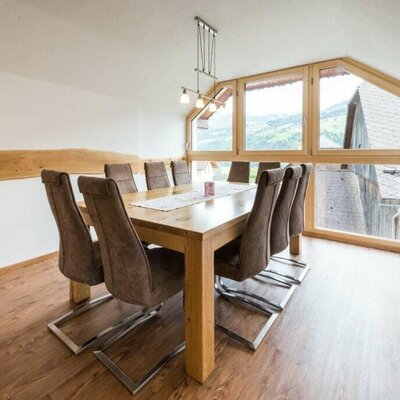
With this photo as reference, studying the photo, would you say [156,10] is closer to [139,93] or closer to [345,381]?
[139,93]

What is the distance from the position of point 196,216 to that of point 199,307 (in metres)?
0.53

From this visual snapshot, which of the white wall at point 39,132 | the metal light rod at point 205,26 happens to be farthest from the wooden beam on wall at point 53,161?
the metal light rod at point 205,26

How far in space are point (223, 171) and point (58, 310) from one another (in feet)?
10.8

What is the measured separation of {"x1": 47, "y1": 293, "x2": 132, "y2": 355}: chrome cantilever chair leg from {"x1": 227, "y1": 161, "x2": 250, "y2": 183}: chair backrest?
2.39 metres

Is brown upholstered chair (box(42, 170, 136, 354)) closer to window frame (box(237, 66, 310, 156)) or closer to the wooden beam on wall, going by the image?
the wooden beam on wall

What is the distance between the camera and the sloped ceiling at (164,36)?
7.37 ft

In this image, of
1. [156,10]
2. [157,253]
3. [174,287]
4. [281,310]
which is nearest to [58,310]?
[157,253]

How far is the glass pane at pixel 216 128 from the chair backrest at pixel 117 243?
3394 millimetres

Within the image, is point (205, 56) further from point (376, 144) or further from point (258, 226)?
point (258, 226)

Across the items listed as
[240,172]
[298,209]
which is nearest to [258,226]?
[298,209]

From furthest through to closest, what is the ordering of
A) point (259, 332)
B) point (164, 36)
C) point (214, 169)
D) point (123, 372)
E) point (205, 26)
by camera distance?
point (214, 169)
point (164, 36)
point (205, 26)
point (259, 332)
point (123, 372)

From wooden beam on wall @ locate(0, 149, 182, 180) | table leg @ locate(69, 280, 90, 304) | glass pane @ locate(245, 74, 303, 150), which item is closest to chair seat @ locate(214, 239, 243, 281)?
table leg @ locate(69, 280, 90, 304)

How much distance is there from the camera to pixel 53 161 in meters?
3.10

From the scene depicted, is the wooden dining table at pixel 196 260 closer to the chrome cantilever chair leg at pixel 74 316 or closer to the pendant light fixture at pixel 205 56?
the chrome cantilever chair leg at pixel 74 316
